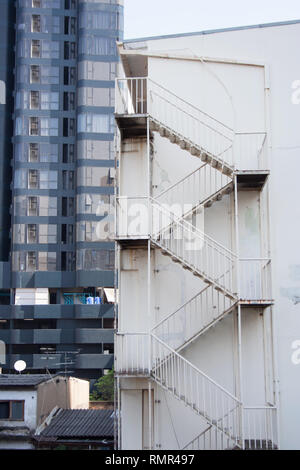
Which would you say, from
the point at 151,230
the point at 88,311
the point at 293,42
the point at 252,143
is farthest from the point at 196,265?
the point at 88,311

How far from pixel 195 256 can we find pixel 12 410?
1434 cm

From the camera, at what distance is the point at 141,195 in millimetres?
15906

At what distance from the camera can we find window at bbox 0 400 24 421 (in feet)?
83.4

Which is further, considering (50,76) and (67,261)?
(50,76)

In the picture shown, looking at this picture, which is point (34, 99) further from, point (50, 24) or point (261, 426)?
point (261, 426)

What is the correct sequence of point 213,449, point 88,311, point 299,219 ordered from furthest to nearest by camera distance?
1. point 88,311
2. point 299,219
3. point 213,449

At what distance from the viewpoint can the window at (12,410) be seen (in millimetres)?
25406

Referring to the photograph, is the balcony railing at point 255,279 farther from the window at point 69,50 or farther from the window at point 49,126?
the window at point 69,50

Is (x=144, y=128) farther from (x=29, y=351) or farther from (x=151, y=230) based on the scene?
(x=29, y=351)

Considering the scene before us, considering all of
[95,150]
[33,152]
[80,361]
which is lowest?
[80,361]

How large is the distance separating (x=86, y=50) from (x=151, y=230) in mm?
55912

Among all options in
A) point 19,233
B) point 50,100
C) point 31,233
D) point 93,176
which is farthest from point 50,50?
point 19,233

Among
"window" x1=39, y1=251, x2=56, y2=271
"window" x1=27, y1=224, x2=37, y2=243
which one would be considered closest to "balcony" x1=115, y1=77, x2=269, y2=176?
"window" x1=39, y1=251, x2=56, y2=271

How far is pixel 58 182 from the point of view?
2589 inches
